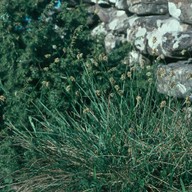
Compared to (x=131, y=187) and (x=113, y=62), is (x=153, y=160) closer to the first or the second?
(x=131, y=187)

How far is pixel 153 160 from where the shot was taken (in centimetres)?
504

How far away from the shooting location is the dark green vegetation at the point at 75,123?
5.01m

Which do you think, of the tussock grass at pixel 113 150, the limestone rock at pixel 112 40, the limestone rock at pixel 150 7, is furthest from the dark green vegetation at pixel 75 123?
the limestone rock at pixel 150 7

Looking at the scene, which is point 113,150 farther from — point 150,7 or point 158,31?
point 150,7

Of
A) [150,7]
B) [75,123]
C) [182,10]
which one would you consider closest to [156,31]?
[150,7]

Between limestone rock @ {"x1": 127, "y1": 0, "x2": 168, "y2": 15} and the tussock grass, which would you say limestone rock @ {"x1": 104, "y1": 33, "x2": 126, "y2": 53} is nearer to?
limestone rock @ {"x1": 127, "y1": 0, "x2": 168, "y2": 15}

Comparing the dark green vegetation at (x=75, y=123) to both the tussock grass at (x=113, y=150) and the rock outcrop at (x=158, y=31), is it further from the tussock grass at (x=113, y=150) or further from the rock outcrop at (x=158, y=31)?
the rock outcrop at (x=158, y=31)

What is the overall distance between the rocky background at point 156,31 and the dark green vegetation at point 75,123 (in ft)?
0.63

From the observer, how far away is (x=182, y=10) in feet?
20.4

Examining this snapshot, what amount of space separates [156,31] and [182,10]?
1.49ft

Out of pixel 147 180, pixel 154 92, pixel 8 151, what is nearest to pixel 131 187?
pixel 147 180

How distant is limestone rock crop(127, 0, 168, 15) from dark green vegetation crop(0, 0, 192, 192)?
1.44ft

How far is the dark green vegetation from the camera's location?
5008 mm

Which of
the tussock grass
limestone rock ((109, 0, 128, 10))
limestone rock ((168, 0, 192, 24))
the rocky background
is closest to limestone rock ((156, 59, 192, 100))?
the rocky background
